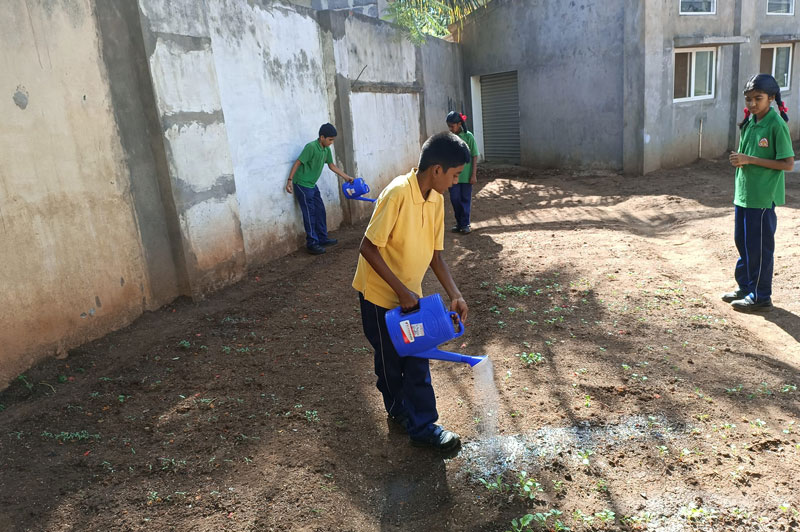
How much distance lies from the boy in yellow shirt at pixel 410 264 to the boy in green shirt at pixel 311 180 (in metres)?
4.16

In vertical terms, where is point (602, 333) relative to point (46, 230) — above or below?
below

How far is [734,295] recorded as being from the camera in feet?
15.3

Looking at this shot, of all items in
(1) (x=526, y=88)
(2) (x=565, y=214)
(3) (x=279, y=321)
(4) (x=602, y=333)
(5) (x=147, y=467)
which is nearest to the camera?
(5) (x=147, y=467)

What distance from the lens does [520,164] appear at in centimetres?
1350

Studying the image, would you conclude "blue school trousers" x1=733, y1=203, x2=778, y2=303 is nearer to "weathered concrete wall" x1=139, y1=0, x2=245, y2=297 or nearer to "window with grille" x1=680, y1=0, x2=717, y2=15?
"weathered concrete wall" x1=139, y1=0, x2=245, y2=297

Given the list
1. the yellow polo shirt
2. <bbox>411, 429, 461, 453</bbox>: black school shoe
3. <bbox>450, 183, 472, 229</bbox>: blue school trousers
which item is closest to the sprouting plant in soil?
<bbox>411, 429, 461, 453</bbox>: black school shoe

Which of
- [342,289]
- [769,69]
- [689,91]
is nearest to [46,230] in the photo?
[342,289]

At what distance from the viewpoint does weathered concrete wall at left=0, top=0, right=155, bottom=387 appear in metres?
3.53

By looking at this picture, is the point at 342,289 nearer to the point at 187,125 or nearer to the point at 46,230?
the point at 187,125

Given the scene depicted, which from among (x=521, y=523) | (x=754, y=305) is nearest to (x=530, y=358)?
(x=521, y=523)

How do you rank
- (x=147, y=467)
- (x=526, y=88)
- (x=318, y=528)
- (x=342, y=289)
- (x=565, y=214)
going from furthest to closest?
(x=526, y=88) < (x=565, y=214) < (x=342, y=289) < (x=147, y=467) < (x=318, y=528)

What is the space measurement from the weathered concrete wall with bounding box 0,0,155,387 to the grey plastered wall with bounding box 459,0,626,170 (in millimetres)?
9615

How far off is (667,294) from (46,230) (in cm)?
482

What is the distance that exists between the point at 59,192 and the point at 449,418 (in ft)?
10.0
